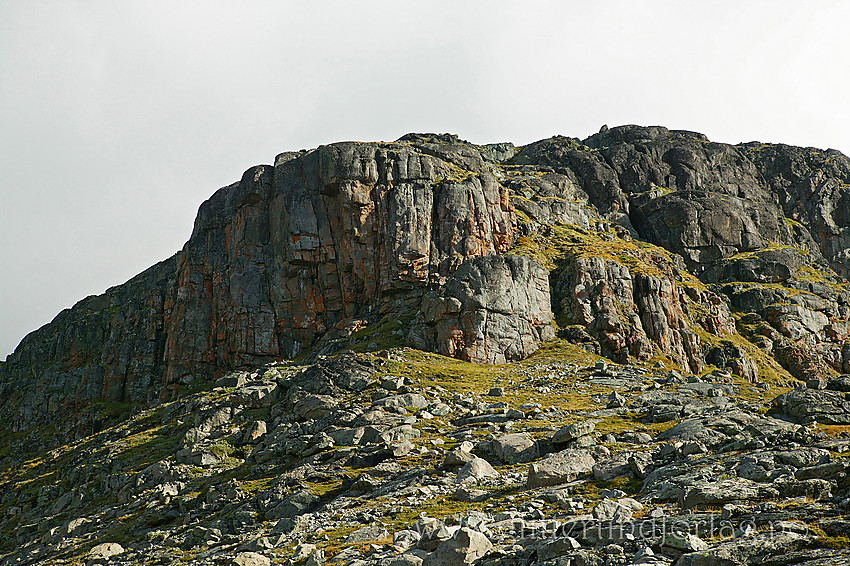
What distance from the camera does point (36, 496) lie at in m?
62.6

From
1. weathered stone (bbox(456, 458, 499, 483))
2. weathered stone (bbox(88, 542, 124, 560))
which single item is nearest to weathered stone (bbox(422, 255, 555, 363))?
weathered stone (bbox(456, 458, 499, 483))

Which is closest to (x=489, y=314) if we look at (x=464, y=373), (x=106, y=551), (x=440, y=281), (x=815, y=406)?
(x=464, y=373)

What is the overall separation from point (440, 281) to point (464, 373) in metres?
25.6

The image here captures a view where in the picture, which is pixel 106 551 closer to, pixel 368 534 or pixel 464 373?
pixel 368 534

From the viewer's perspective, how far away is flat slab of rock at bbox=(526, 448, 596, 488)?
1047 inches

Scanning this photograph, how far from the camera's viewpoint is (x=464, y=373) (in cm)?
6022

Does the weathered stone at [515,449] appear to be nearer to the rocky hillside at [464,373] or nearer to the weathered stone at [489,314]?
the rocky hillside at [464,373]

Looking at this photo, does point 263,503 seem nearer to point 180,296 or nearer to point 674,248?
point 180,296

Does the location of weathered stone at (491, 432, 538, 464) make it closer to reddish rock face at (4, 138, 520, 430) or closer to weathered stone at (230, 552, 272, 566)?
weathered stone at (230, 552, 272, 566)

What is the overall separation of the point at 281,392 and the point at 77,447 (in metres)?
31.7

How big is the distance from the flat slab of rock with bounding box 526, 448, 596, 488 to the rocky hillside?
0.10m

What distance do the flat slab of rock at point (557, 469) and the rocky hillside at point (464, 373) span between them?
0.10 m

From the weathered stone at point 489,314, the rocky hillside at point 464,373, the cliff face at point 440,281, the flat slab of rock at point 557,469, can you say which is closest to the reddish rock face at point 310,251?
the cliff face at point 440,281

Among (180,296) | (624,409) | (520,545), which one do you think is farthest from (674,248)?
(520,545)
